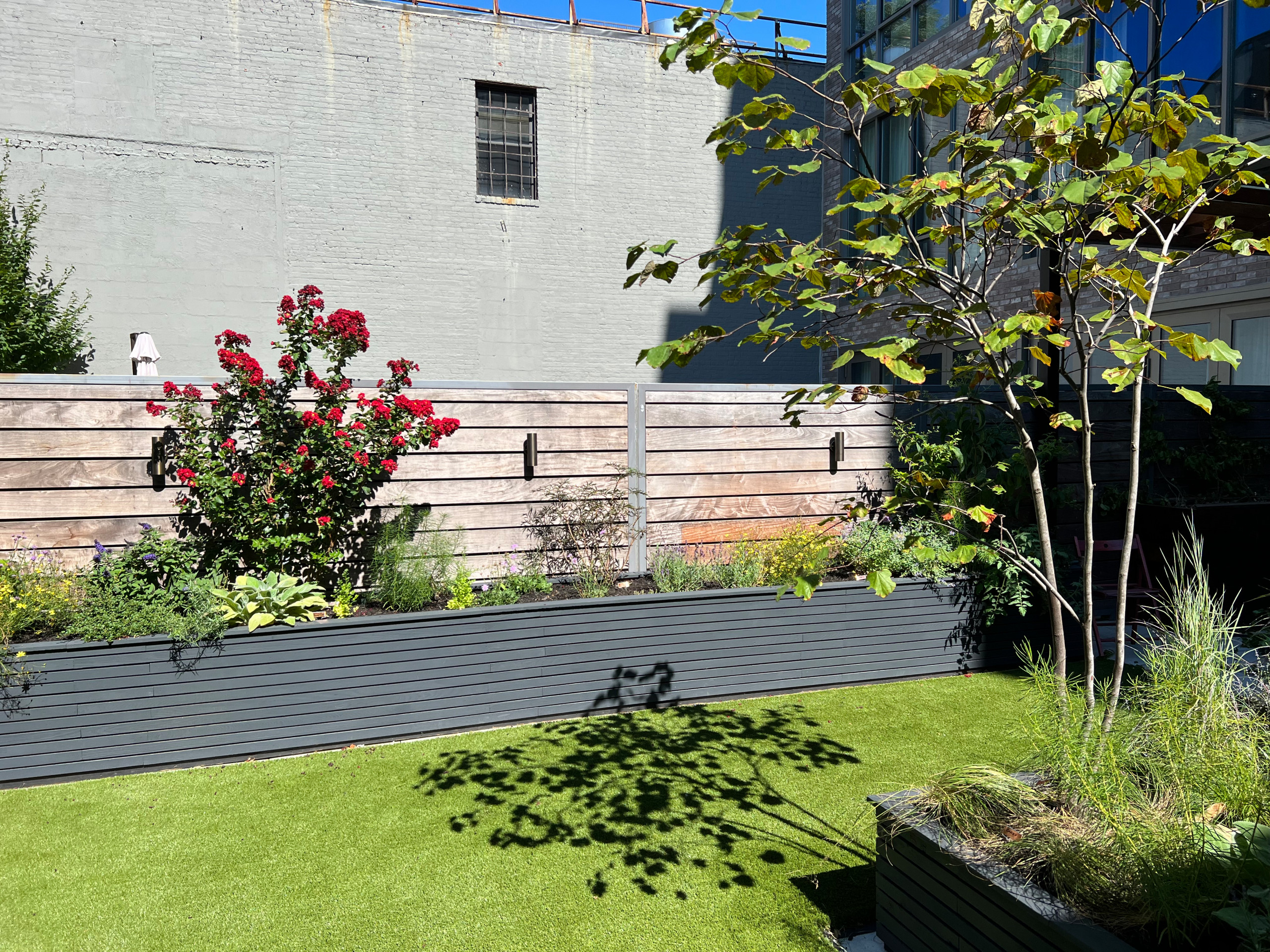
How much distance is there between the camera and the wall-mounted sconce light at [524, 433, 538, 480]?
587 centimetres

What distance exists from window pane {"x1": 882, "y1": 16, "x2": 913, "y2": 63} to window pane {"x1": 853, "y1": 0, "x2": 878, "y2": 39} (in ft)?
0.96

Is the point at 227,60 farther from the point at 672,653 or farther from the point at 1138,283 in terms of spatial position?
the point at 1138,283

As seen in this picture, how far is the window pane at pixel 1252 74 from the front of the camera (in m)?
8.43

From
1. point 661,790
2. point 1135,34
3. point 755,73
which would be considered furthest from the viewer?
point 1135,34

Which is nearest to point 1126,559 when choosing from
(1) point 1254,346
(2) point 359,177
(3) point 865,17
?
(1) point 1254,346

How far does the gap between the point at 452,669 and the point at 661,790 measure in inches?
58.5

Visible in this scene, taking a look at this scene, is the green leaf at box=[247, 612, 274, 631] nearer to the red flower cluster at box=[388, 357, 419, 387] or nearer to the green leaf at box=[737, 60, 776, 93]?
the red flower cluster at box=[388, 357, 419, 387]

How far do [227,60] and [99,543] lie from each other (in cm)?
879

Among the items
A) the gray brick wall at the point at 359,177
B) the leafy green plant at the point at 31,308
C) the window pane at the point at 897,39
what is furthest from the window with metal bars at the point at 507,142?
the leafy green plant at the point at 31,308

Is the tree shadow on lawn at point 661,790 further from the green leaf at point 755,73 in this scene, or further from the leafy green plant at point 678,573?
the green leaf at point 755,73

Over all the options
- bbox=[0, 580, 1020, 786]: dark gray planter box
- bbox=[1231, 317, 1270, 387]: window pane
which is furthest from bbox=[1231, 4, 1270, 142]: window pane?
bbox=[0, 580, 1020, 786]: dark gray planter box

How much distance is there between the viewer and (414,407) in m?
5.29

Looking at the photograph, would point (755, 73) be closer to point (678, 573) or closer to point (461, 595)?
point (461, 595)

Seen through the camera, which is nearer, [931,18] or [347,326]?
[347,326]
